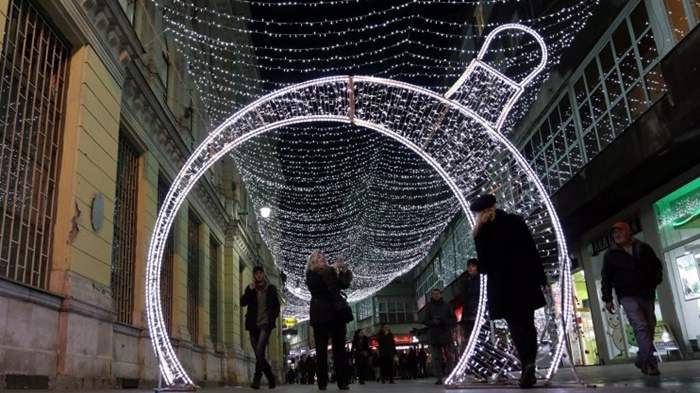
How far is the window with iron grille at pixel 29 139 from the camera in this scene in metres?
7.32

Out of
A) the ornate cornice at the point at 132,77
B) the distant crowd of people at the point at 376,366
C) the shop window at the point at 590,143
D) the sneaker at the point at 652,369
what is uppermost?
the ornate cornice at the point at 132,77

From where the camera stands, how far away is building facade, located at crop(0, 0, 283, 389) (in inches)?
290

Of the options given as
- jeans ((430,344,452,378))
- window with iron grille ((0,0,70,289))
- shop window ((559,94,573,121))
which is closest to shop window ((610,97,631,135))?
shop window ((559,94,573,121))

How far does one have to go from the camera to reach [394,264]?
113 ft

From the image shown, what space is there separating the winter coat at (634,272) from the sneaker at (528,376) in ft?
8.08

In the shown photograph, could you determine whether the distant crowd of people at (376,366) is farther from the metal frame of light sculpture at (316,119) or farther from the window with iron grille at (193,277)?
the window with iron grille at (193,277)

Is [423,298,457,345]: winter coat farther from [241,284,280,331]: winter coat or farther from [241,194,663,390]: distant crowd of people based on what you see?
[241,284,280,331]: winter coat

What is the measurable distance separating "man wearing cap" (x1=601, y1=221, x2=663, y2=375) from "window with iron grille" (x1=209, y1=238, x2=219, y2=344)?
14748mm

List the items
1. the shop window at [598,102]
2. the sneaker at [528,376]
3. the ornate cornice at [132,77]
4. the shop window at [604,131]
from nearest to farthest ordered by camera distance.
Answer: the sneaker at [528,376] < the ornate cornice at [132,77] < the shop window at [604,131] < the shop window at [598,102]

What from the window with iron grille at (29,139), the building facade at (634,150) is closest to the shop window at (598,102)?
the building facade at (634,150)

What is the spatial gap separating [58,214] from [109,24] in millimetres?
3781

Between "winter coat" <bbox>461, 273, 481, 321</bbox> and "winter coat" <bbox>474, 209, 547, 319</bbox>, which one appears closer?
"winter coat" <bbox>474, 209, 547, 319</bbox>

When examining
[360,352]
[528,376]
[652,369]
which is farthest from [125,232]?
[652,369]

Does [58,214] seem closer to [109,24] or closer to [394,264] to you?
[109,24]
